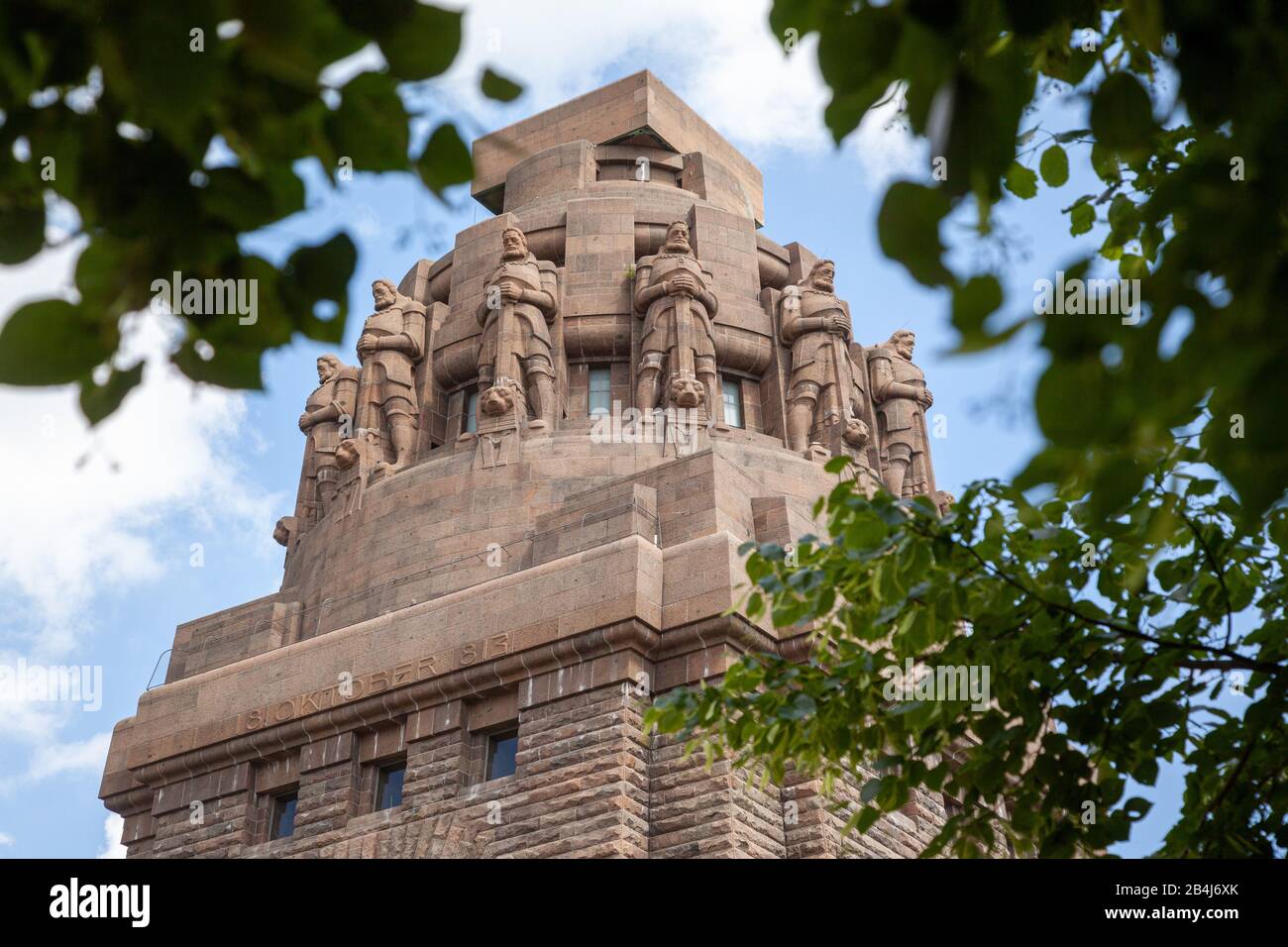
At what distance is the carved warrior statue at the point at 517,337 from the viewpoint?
23.5m

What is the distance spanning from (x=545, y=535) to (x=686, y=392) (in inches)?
147

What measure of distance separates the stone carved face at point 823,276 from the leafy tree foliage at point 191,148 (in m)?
23.2

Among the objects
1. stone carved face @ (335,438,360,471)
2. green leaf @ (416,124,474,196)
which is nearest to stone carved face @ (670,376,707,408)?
stone carved face @ (335,438,360,471)

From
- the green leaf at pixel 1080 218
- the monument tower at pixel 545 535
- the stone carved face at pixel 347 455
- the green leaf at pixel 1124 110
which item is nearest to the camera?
the green leaf at pixel 1124 110

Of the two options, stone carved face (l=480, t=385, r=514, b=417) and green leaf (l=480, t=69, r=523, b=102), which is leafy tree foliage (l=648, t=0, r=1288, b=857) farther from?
stone carved face (l=480, t=385, r=514, b=417)

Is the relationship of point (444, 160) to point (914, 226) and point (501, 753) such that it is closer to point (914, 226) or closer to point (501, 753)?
point (914, 226)

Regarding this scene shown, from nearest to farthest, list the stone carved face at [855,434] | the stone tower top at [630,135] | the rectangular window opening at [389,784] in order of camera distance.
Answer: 1. the rectangular window opening at [389,784]
2. the stone carved face at [855,434]
3. the stone tower top at [630,135]

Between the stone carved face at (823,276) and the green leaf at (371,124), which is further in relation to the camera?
the stone carved face at (823,276)

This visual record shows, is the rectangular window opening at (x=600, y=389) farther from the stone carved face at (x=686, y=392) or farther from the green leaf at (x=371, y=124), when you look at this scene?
the green leaf at (x=371, y=124)

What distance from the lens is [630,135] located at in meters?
31.1

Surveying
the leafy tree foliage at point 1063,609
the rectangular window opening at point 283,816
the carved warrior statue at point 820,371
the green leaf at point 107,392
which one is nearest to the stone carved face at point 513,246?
the carved warrior statue at point 820,371

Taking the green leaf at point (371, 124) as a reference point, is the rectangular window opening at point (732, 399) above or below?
above

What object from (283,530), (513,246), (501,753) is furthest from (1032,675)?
(283,530)

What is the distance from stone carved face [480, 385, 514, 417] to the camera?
75.7 feet
